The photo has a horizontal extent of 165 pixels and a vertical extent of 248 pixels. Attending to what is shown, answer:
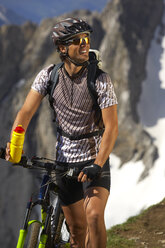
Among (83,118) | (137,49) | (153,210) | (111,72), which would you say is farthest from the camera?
(137,49)

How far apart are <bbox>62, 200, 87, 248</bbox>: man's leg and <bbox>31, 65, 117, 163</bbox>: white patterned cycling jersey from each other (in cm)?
75

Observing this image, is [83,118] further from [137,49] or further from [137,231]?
[137,49]

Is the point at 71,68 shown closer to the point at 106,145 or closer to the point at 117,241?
the point at 106,145

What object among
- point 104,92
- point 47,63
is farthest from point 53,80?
point 47,63

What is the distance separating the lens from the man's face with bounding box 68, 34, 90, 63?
13.5ft

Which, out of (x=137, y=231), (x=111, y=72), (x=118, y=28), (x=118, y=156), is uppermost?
(x=118, y=28)

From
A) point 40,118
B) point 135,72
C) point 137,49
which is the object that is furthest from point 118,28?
point 40,118

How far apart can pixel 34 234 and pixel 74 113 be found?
5.41ft

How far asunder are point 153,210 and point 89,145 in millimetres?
6754


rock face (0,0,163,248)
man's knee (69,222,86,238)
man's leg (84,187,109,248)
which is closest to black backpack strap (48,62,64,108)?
man's leg (84,187,109,248)

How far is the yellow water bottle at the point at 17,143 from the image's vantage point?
3404mm

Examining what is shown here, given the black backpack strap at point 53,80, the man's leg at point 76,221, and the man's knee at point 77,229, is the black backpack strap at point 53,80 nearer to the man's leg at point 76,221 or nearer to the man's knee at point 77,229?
the man's leg at point 76,221

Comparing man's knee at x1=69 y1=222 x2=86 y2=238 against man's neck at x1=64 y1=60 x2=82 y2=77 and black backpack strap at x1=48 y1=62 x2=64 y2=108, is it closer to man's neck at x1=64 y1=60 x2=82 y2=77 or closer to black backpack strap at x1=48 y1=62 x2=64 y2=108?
black backpack strap at x1=48 y1=62 x2=64 y2=108

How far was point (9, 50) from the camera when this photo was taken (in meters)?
85.9
